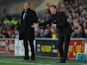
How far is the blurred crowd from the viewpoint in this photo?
18.3m

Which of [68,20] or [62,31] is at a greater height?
[68,20]

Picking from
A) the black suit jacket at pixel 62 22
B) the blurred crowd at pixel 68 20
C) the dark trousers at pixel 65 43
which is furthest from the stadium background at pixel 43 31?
the black suit jacket at pixel 62 22

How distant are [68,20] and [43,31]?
144 centimetres

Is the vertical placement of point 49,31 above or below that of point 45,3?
below

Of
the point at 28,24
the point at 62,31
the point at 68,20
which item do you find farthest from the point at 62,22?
the point at 68,20

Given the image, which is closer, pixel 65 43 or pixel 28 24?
pixel 65 43

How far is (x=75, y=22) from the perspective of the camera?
19219 mm

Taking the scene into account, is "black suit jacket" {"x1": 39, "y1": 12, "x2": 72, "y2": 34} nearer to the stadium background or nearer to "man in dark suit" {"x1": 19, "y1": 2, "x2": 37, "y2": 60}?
the stadium background

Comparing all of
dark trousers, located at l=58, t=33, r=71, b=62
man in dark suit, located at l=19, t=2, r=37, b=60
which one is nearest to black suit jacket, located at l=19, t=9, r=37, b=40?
man in dark suit, located at l=19, t=2, r=37, b=60

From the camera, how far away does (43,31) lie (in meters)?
20.4

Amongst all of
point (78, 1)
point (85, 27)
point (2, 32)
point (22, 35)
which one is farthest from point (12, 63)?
point (78, 1)

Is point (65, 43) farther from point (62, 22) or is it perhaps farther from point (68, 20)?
point (68, 20)

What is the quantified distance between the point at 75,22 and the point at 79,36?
1.59 meters

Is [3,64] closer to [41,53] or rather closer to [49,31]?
[41,53]
